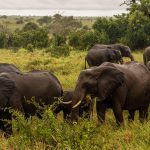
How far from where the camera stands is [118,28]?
3061cm

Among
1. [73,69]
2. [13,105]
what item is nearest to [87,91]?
[13,105]

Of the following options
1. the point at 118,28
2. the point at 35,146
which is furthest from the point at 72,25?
the point at 35,146

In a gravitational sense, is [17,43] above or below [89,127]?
below

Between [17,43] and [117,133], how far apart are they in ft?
96.2

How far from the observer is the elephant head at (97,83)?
23.9 feet

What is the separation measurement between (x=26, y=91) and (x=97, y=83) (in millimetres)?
1442

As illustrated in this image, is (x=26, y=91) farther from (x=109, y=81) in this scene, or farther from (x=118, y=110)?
(x=118, y=110)

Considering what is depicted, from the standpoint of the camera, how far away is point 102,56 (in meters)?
17.3

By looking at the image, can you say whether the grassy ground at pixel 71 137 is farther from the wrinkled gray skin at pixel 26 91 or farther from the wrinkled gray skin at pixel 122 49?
the wrinkled gray skin at pixel 122 49

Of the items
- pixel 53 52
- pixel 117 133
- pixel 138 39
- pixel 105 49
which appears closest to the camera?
pixel 117 133

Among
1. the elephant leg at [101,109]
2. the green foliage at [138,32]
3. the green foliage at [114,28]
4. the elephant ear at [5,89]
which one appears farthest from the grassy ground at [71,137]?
the green foliage at [114,28]

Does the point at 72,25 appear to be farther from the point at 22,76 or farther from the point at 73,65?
the point at 22,76

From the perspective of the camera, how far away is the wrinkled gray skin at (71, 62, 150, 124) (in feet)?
24.2

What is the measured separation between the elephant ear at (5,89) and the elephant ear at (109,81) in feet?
4.94
